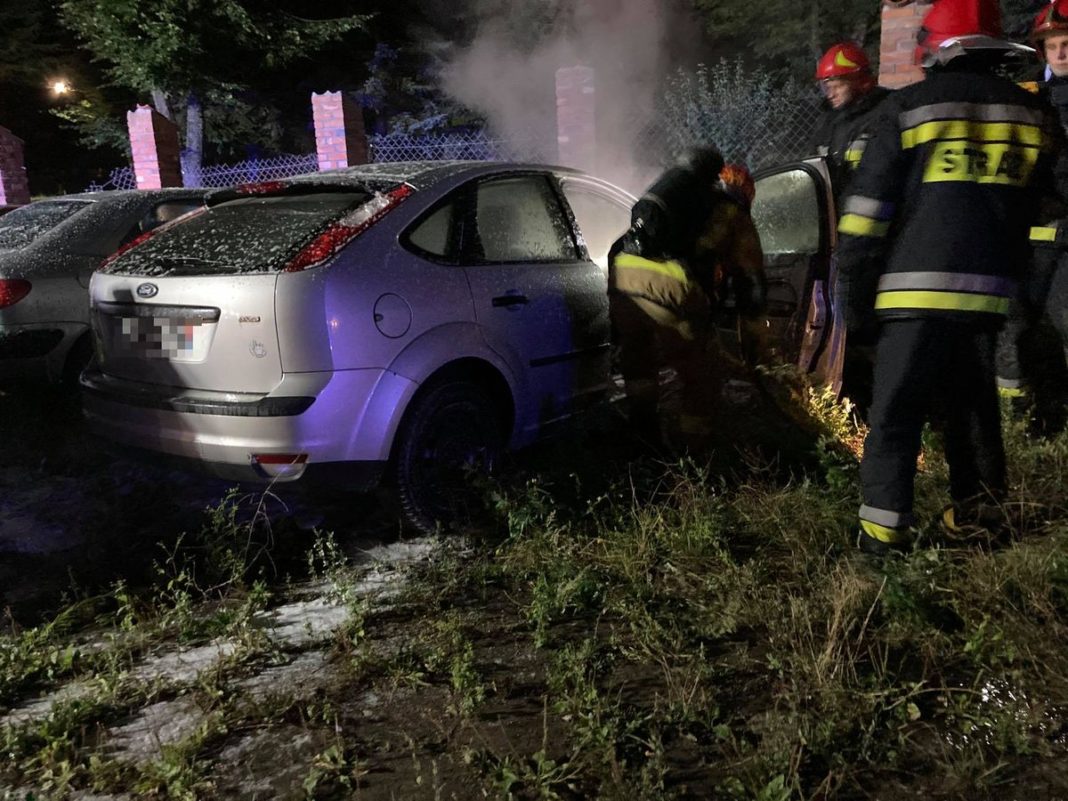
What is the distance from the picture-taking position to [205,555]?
326 centimetres

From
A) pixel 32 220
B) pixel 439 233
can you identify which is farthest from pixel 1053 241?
pixel 32 220

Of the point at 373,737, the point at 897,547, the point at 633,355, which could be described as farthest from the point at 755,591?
the point at 633,355

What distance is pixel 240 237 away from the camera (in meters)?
3.12

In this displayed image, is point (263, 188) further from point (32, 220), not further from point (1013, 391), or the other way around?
point (1013, 391)

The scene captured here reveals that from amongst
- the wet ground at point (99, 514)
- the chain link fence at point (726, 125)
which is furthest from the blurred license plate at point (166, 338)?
the chain link fence at point (726, 125)

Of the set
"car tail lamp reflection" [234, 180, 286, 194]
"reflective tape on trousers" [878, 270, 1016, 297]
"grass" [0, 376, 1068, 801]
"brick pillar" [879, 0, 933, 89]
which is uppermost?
"brick pillar" [879, 0, 933, 89]

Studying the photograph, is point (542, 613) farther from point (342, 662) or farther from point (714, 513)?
point (714, 513)

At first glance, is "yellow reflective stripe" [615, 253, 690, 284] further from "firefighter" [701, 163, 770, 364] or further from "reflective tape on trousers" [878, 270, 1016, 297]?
"reflective tape on trousers" [878, 270, 1016, 297]

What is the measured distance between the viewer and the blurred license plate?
2945mm

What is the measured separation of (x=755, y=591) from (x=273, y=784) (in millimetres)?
1583

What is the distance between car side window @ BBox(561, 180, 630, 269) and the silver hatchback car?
2.16 feet

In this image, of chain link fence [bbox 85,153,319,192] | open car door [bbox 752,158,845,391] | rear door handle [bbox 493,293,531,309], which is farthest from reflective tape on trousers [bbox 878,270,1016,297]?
chain link fence [bbox 85,153,319,192]

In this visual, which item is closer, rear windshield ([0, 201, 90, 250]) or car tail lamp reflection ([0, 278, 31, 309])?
car tail lamp reflection ([0, 278, 31, 309])

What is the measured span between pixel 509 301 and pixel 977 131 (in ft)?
6.06
